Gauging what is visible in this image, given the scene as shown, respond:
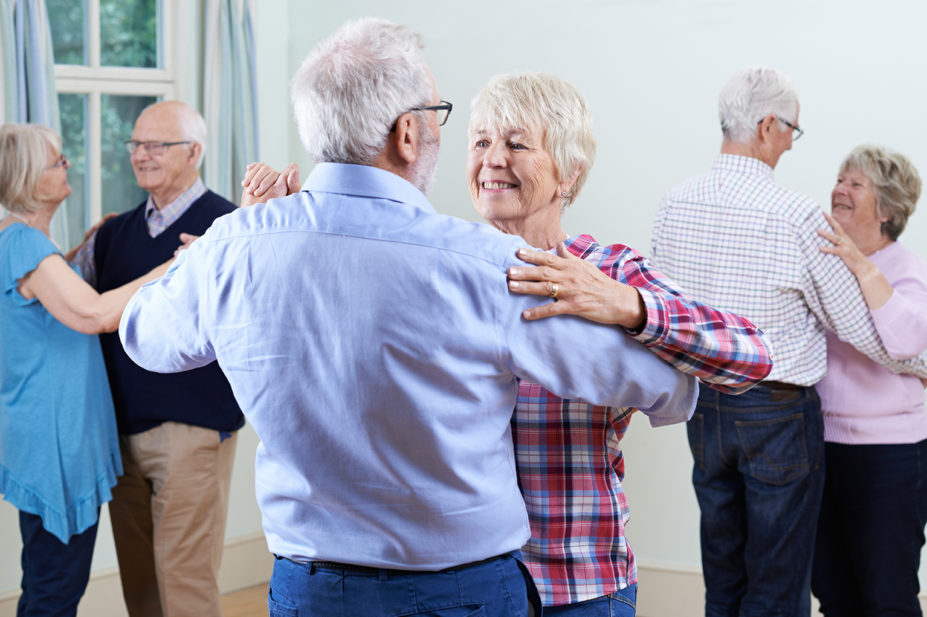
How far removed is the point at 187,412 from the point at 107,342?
0.36 meters

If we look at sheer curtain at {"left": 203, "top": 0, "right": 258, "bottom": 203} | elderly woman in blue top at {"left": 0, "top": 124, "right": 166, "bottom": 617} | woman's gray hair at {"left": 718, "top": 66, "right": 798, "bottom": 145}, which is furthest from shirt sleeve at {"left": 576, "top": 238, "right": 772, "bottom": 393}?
sheer curtain at {"left": 203, "top": 0, "right": 258, "bottom": 203}

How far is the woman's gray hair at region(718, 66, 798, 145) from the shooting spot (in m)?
2.88

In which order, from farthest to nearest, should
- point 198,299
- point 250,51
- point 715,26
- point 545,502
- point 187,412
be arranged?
point 250,51 → point 715,26 → point 187,412 → point 545,502 → point 198,299

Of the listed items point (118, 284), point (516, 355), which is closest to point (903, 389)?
point (516, 355)

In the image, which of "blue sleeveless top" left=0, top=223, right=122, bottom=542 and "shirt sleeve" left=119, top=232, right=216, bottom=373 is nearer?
"shirt sleeve" left=119, top=232, right=216, bottom=373

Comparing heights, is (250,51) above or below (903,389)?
above

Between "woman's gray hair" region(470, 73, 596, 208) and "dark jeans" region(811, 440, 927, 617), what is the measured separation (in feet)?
5.35

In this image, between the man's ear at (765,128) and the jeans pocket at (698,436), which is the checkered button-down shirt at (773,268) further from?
the jeans pocket at (698,436)

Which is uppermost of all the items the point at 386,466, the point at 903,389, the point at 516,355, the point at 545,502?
the point at 516,355

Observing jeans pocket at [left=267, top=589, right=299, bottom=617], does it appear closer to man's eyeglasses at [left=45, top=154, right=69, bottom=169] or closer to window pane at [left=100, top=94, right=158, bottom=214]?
man's eyeglasses at [left=45, top=154, right=69, bottom=169]

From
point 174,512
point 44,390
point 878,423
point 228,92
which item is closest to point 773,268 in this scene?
point 878,423

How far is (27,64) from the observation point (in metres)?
3.58

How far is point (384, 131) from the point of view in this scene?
4.14 feet

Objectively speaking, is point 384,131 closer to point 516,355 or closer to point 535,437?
point 516,355
